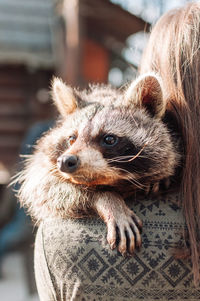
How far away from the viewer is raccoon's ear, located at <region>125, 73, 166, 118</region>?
1.88 meters

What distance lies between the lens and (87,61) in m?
9.38

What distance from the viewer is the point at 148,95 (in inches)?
76.4

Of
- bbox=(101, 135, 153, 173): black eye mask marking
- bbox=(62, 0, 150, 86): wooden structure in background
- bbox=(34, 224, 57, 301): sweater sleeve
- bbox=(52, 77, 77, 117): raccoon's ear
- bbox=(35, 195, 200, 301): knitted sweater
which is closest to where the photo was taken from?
bbox=(35, 195, 200, 301): knitted sweater

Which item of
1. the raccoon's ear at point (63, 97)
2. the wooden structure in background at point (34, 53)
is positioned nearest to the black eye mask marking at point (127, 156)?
the raccoon's ear at point (63, 97)

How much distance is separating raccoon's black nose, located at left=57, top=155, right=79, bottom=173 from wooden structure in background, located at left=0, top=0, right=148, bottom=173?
5749 millimetres

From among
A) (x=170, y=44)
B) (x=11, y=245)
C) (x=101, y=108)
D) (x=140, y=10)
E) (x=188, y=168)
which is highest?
(x=140, y=10)

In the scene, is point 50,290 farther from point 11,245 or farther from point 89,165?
point 11,245

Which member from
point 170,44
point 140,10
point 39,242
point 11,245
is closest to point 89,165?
point 39,242

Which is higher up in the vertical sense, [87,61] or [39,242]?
[87,61]

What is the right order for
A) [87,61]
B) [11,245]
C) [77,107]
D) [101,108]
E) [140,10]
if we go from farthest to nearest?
[87,61]
[140,10]
[11,245]
[77,107]
[101,108]

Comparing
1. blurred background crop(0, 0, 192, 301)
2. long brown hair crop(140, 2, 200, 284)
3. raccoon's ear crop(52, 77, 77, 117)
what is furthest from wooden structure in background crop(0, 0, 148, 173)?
long brown hair crop(140, 2, 200, 284)

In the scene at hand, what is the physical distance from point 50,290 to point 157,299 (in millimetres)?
436

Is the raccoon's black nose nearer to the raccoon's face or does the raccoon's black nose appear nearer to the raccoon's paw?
the raccoon's face

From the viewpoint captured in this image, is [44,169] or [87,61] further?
[87,61]
